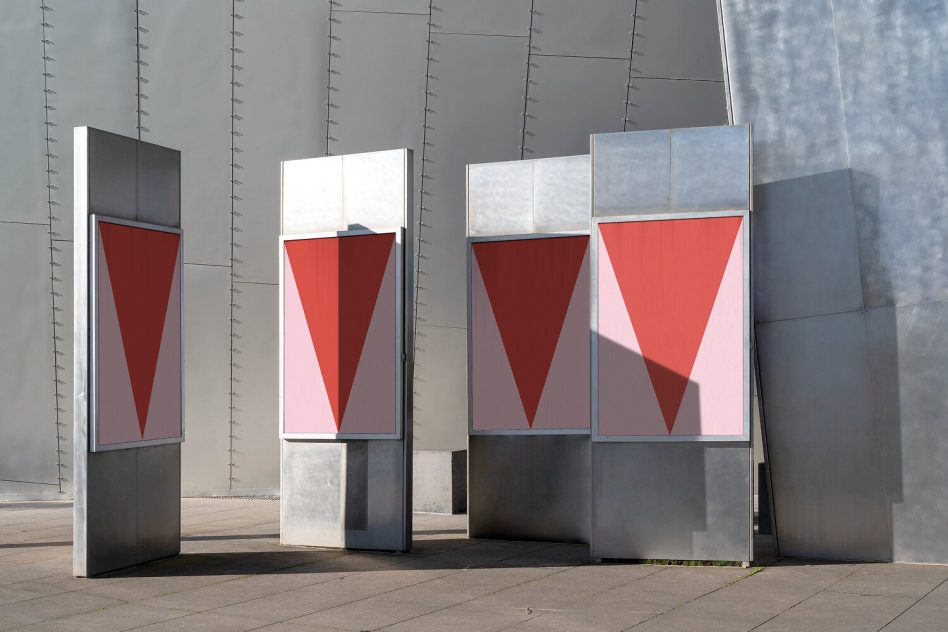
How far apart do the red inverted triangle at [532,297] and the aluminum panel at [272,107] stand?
16.2 feet

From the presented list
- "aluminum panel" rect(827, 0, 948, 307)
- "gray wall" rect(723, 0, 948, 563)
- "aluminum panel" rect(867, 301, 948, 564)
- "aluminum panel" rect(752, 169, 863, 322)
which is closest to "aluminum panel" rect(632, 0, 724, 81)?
"gray wall" rect(723, 0, 948, 563)

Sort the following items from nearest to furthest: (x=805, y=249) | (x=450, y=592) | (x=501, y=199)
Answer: (x=450, y=592), (x=805, y=249), (x=501, y=199)

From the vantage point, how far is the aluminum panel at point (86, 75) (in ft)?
50.6

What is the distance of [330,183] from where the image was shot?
1122 cm

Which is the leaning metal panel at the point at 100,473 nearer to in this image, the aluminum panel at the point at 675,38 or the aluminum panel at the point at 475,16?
the aluminum panel at the point at 475,16

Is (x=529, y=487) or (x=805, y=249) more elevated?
(x=805, y=249)

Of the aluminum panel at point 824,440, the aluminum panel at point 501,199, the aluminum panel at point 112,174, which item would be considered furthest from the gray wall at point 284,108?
the aluminum panel at point 824,440

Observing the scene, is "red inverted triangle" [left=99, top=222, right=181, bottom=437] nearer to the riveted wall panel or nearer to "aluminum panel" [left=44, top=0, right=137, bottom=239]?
the riveted wall panel

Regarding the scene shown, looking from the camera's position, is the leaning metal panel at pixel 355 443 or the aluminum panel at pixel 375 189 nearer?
the leaning metal panel at pixel 355 443

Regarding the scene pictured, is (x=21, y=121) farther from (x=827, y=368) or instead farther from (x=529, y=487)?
(x=827, y=368)

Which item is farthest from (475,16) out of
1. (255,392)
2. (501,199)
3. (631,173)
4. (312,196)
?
(631,173)

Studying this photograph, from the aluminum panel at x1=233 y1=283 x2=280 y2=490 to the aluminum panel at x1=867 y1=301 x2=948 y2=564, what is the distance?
8630mm

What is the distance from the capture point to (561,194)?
1173 cm

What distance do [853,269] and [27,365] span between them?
36.5ft
